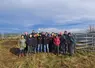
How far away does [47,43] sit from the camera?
20.1 meters

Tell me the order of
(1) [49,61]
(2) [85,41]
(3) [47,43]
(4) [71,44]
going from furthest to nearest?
(2) [85,41] → (3) [47,43] → (4) [71,44] → (1) [49,61]

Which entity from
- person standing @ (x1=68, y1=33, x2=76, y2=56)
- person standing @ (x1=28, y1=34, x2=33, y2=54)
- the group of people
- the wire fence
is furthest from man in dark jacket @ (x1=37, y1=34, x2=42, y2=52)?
the wire fence

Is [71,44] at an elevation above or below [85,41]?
below

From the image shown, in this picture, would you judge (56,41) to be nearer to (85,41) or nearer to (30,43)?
(30,43)

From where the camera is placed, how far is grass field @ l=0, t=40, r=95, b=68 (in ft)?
59.6

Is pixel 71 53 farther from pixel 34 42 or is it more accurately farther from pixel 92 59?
pixel 34 42

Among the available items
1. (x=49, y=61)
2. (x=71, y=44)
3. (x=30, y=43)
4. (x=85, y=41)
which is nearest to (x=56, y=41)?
(x=71, y=44)

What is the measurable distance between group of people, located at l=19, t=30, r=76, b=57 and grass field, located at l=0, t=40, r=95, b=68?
1.95 feet

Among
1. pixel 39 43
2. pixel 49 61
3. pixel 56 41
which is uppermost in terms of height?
pixel 56 41

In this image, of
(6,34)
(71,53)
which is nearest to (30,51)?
(71,53)

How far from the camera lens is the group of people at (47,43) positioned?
64.6ft

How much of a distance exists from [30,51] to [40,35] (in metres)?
1.52

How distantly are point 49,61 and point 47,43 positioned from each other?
5.76ft

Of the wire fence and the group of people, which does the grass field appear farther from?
the wire fence
